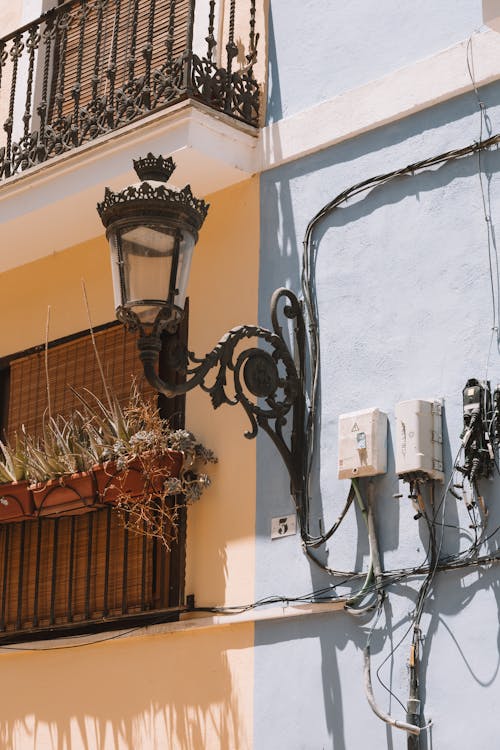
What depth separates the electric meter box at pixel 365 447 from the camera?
6625mm

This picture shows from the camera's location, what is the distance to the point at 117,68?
8.99 meters

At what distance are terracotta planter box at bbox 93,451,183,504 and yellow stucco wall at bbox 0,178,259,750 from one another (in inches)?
10.0

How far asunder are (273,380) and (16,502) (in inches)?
76.4

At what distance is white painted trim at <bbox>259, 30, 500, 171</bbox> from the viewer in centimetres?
688

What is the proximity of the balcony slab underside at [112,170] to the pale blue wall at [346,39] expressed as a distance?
0.34m

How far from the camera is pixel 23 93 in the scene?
9.45 m

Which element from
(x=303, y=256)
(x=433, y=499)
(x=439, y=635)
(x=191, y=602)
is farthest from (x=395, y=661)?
(x=303, y=256)

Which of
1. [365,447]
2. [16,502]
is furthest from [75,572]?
[365,447]

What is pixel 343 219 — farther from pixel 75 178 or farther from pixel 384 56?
pixel 75 178

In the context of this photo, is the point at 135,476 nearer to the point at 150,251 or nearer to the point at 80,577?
the point at 80,577

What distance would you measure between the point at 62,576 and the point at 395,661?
7.80 feet

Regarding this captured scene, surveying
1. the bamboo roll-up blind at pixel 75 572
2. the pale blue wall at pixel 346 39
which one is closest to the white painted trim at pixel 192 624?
the bamboo roll-up blind at pixel 75 572

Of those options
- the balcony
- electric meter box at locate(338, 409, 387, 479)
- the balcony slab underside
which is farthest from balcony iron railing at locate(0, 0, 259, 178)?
electric meter box at locate(338, 409, 387, 479)

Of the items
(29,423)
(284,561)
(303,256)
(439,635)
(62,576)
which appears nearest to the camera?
(439,635)
